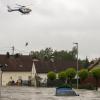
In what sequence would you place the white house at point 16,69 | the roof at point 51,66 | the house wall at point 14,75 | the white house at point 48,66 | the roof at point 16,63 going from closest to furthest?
the white house at point 48,66 < the roof at point 51,66 < the house wall at point 14,75 < the white house at point 16,69 < the roof at point 16,63

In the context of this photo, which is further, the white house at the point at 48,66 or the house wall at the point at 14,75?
the house wall at the point at 14,75

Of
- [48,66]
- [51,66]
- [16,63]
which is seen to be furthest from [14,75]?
[51,66]

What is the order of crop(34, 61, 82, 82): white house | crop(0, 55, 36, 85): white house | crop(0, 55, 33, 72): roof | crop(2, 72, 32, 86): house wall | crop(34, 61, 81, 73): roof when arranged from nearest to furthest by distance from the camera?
crop(34, 61, 82, 82): white house < crop(34, 61, 81, 73): roof < crop(2, 72, 32, 86): house wall < crop(0, 55, 36, 85): white house < crop(0, 55, 33, 72): roof

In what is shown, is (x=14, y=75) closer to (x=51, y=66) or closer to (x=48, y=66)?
(x=48, y=66)

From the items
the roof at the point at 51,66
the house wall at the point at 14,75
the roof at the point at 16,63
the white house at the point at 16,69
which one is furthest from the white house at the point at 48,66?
the house wall at the point at 14,75

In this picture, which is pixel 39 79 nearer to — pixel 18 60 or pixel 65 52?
pixel 18 60

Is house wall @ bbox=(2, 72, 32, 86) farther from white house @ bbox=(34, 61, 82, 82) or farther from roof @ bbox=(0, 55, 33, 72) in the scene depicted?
white house @ bbox=(34, 61, 82, 82)

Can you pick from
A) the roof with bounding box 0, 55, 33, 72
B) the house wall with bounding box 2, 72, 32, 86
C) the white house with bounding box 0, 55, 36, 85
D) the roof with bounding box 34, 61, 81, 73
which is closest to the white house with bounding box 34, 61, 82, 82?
the roof with bounding box 34, 61, 81, 73

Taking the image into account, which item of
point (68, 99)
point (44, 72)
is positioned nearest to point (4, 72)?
point (44, 72)

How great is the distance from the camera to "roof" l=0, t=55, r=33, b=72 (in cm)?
11006

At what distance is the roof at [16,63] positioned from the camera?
110 meters

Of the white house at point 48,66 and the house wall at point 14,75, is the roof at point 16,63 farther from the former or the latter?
the white house at point 48,66

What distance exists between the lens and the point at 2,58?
11306 cm

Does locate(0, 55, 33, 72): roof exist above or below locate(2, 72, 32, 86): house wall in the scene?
above
